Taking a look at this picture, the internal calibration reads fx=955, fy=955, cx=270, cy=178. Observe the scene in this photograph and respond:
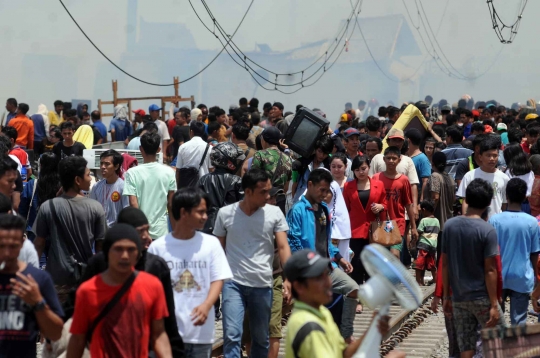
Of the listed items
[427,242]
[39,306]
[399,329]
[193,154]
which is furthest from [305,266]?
[427,242]

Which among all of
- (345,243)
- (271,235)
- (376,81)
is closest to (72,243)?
(271,235)

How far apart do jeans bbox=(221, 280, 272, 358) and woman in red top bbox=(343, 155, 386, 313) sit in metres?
2.83

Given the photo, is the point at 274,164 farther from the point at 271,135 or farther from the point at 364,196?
the point at 364,196

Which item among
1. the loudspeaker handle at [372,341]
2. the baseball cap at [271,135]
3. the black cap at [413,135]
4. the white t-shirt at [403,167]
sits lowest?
A: the loudspeaker handle at [372,341]

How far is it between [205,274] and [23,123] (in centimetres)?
1162

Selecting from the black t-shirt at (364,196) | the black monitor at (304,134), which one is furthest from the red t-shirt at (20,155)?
the black t-shirt at (364,196)

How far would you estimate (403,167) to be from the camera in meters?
11.3

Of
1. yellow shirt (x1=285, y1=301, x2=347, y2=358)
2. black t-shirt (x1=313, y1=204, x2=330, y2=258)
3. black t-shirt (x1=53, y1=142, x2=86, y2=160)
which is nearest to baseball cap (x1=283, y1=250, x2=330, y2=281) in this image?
yellow shirt (x1=285, y1=301, x2=347, y2=358)

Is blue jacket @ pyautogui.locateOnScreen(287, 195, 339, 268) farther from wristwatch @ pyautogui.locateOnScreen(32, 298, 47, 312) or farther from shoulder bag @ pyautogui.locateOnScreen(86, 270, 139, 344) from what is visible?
wristwatch @ pyautogui.locateOnScreen(32, 298, 47, 312)

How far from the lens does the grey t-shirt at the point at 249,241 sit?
703 cm

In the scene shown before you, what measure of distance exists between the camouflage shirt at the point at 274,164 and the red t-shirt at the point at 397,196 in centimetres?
149

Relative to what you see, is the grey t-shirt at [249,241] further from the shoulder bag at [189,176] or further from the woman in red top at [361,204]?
the shoulder bag at [189,176]

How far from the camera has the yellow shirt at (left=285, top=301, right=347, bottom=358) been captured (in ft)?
13.7

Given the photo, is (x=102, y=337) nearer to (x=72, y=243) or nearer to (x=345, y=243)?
(x=72, y=243)
